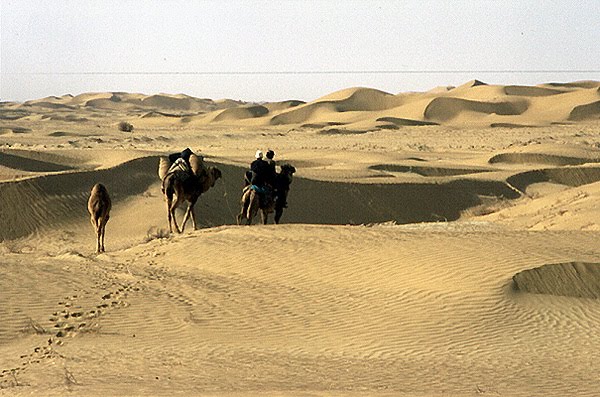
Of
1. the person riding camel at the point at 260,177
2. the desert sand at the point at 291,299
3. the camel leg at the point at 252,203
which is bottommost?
the desert sand at the point at 291,299

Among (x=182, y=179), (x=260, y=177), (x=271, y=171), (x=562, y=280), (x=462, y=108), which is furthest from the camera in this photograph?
(x=462, y=108)

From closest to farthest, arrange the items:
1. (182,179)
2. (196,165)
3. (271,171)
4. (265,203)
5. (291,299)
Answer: (291,299) → (271,171) → (265,203) → (182,179) → (196,165)

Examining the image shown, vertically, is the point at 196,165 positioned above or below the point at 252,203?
above

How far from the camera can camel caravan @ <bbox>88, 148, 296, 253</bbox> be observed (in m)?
17.9

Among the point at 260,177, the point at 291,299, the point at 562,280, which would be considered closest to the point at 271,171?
the point at 260,177

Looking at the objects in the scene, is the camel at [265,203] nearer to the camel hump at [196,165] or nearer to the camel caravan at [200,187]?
the camel caravan at [200,187]

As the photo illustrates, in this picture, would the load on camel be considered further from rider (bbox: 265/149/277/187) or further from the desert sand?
rider (bbox: 265/149/277/187)

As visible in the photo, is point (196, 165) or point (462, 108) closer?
point (196, 165)

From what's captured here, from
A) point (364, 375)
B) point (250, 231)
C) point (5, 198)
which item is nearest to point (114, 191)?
point (5, 198)

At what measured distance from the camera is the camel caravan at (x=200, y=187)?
17.9 m

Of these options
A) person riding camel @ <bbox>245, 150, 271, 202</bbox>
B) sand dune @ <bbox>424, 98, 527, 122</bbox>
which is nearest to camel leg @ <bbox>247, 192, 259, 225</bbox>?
person riding camel @ <bbox>245, 150, 271, 202</bbox>

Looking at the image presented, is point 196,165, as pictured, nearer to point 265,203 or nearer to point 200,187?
point 200,187

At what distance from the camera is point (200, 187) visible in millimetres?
19719

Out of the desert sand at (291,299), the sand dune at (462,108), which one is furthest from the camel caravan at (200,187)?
the sand dune at (462,108)
